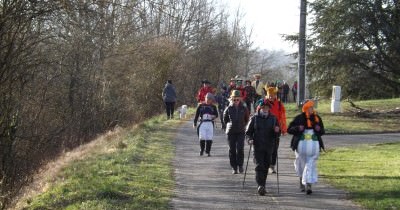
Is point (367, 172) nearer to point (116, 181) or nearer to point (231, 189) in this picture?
point (231, 189)

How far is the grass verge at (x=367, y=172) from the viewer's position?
1030 centimetres

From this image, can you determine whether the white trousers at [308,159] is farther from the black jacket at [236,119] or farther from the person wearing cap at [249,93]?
the person wearing cap at [249,93]

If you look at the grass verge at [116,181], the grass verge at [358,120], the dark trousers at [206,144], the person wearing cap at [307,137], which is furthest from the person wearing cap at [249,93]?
the person wearing cap at [307,137]

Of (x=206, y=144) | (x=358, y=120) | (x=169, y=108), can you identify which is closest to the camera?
(x=206, y=144)

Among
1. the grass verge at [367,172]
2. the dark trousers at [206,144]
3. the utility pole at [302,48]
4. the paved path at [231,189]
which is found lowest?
the paved path at [231,189]

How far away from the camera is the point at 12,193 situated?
45.4 feet

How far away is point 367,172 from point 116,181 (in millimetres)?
5398

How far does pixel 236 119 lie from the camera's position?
1297 centimetres

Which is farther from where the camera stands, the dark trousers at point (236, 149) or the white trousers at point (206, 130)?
the white trousers at point (206, 130)

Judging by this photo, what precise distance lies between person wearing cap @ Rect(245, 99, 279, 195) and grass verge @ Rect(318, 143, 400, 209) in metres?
1.55

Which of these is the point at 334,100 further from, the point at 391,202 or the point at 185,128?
the point at 391,202

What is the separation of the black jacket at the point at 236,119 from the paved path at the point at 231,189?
955mm

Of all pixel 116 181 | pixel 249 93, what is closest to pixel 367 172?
pixel 116 181

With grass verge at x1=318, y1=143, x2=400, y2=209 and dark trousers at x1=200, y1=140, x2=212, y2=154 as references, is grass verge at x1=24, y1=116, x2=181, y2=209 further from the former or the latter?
grass verge at x1=318, y1=143, x2=400, y2=209
